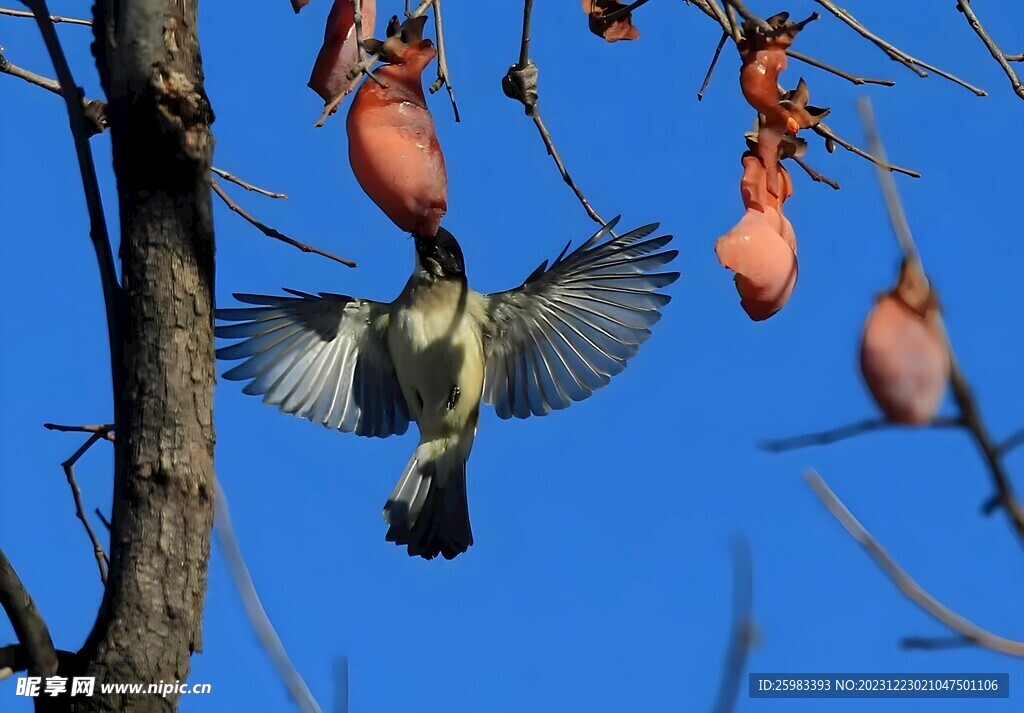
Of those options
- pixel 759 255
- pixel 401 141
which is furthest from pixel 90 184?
pixel 759 255

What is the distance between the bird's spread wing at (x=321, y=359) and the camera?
15.2 ft

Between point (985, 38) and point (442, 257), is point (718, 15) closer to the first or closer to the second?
point (985, 38)

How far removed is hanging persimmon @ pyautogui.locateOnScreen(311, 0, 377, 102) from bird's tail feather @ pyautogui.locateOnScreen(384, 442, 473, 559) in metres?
2.24

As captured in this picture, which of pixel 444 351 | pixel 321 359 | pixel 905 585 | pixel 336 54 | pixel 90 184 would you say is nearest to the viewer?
pixel 905 585

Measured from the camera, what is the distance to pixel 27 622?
82.6 inches

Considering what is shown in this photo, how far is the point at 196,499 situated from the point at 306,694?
1.82ft

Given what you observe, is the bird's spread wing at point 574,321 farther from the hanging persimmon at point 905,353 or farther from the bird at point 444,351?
the hanging persimmon at point 905,353

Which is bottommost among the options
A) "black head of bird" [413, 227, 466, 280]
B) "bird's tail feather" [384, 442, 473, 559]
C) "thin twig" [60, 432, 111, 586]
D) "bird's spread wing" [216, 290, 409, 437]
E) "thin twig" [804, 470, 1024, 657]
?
"thin twig" [804, 470, 1024, 657]

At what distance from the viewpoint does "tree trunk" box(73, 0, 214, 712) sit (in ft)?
6.86

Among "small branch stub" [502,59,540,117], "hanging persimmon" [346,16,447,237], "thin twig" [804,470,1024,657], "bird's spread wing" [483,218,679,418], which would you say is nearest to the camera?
"thin twig" [804,470,1024,657]

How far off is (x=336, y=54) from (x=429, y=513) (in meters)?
2.34

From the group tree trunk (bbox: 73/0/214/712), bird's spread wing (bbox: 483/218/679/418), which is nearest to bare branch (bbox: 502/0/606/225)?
tree trunk (bbox: 73/0/214/712)

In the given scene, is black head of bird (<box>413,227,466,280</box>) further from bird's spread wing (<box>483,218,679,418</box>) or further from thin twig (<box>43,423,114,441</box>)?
thin twig (<box>43,423,114,441</box>)

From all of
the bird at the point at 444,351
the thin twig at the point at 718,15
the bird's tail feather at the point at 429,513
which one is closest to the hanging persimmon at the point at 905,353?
the thin twig at the point at 718,15
